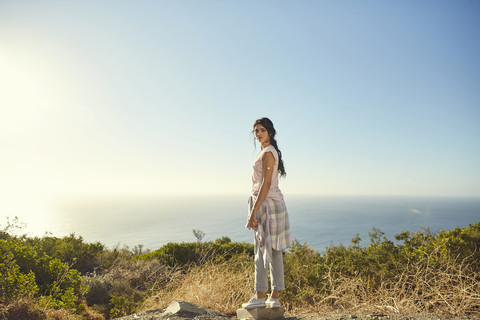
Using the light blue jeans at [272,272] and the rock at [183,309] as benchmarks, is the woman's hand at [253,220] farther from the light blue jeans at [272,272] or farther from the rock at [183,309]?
the rock at [183,309]

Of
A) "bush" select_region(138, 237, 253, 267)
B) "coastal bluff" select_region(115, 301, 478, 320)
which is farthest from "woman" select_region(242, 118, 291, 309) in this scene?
"bush" select_region(138, 237, 253, 267)

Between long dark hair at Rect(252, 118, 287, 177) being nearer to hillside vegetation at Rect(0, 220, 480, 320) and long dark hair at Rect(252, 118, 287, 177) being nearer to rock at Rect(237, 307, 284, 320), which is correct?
rock at Rect(237, 307, 284, 320)

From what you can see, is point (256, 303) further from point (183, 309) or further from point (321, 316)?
point (183, 309)

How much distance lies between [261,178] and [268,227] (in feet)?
1.85

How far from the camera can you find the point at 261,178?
3305 millimetres

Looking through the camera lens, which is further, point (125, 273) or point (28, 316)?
point (125, 273)

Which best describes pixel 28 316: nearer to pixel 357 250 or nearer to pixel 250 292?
pixel 250 292

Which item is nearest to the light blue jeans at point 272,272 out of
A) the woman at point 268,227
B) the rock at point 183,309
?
the woman at point 268,227

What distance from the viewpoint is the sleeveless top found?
3270 millimetres

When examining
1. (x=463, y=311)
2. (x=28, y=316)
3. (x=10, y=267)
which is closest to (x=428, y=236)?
(x=463, y=311)

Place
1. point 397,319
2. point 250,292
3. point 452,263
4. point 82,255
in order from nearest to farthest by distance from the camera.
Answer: point 397,319 < point 452,263 < point 250,292 < point 82,255

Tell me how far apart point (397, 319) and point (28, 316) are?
172 inches

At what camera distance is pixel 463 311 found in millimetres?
3773

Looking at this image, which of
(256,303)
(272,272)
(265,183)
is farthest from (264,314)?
(265,183)
